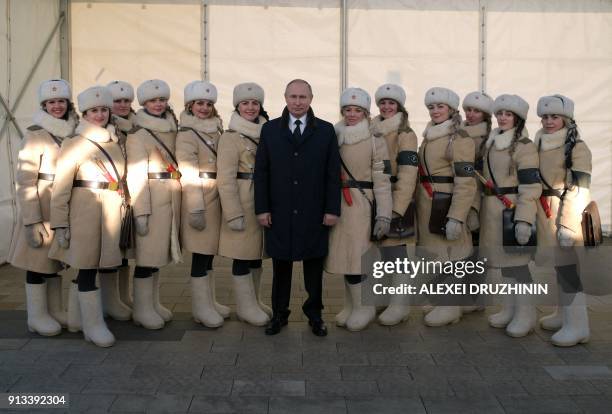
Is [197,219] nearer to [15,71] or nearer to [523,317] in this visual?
[523,317]

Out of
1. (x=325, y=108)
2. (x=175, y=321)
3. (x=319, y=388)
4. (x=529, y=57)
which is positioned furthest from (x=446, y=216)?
(x=529, y=57)

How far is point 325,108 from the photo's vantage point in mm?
8438

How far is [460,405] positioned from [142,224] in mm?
2330

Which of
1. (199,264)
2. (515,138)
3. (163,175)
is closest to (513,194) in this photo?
(515,138)

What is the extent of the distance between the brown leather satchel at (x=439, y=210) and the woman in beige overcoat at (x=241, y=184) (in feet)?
3.98

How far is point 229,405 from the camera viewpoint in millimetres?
3350

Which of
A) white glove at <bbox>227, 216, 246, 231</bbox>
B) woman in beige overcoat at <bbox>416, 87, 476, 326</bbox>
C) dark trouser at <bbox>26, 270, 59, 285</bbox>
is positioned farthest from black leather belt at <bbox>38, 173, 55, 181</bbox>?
woman in beige overcoat at <bbox>416, 87, 476, 326</bbox>

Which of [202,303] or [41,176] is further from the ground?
[41,176]

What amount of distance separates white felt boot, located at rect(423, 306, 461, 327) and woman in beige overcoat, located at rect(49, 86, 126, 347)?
2.20 m

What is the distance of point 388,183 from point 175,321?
185cm

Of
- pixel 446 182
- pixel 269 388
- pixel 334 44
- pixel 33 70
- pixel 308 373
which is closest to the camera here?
pixel 269 388

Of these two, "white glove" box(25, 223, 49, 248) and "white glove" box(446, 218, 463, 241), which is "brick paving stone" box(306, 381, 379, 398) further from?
"white glove" box(25, 223, 49, 248)

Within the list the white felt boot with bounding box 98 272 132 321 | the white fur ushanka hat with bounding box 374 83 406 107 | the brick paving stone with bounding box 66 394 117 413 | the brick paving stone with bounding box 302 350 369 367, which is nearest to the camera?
the brick paving stone with bounding box 66 394 117 413

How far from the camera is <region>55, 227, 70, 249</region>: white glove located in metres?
4.20
